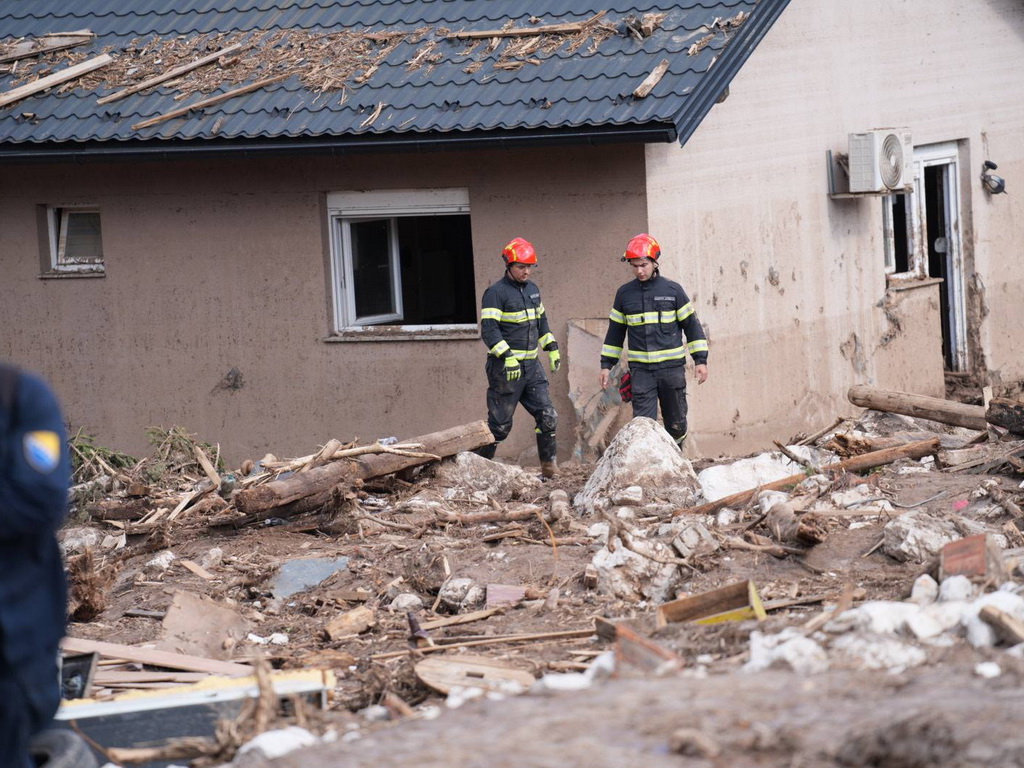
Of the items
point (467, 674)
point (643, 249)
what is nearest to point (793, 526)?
point (467, 674)

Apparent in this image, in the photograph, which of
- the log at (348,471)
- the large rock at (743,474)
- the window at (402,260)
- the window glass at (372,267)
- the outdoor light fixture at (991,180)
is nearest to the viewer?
the log at (348,471)

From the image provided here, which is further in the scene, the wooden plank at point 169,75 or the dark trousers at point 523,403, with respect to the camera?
the wooden plank at point 169,75

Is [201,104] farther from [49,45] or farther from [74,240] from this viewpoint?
[49,45]

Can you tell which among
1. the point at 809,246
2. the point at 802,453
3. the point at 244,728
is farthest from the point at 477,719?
the point at 809,246

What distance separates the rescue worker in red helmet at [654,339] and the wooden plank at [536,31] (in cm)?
190

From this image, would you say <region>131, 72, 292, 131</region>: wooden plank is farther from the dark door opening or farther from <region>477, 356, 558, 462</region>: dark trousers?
the dark door opening

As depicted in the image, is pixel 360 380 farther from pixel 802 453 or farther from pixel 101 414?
pixel 802 453

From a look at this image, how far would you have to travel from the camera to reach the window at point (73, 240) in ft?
41.1

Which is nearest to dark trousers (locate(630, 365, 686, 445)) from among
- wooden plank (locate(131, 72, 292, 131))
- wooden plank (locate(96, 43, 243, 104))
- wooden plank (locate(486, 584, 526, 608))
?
wooden plank (locate(486, 584, 526, 608))

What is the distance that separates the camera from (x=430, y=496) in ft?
31.8

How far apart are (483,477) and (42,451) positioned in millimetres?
6477

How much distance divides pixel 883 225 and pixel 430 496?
6.01m

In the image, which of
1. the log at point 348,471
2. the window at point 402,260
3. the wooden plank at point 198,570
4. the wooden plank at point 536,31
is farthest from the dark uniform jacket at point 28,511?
the wooden plank at point 536,31

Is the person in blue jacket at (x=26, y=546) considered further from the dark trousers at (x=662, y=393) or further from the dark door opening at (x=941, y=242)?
the dark door opening at (x=941, y=242)
